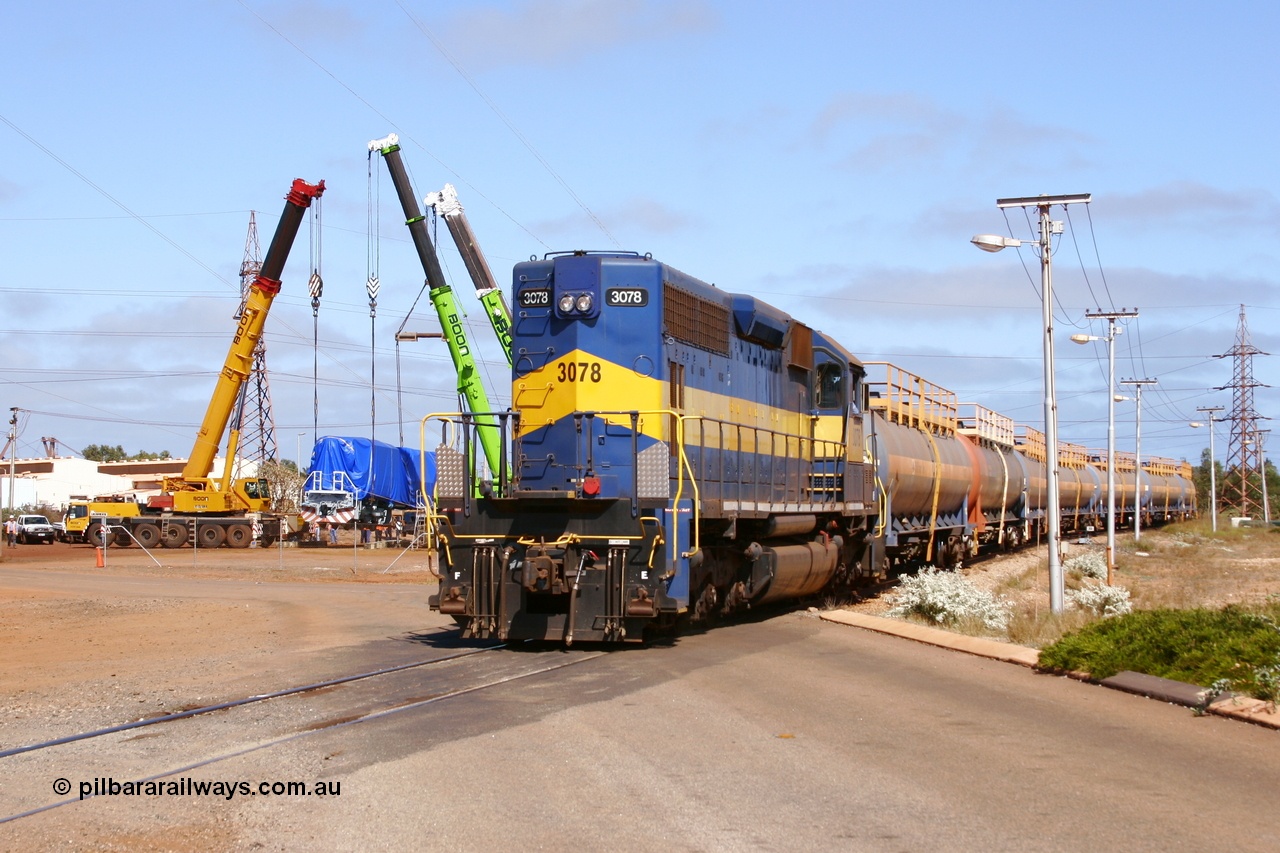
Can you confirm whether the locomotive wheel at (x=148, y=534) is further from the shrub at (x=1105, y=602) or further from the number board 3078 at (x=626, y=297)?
the number board 3078 at (x=626, y=297)

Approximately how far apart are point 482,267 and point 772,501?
2061cm

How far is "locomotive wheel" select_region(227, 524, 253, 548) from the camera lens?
4750 centimetres

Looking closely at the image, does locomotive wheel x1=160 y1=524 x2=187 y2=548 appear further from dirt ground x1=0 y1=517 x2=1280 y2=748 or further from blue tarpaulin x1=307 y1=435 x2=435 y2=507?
blue tarpaulin x1=307 y1=435 x2=435 y2=507

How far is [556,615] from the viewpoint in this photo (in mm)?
13680

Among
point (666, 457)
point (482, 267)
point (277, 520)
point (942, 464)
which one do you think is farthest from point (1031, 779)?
point (277, 520)

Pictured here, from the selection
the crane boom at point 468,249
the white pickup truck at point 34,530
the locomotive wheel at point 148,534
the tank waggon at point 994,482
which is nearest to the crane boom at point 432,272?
the crane boom at point 468,249

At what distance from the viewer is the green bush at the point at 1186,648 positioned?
1052cm

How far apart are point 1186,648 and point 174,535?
42984mm

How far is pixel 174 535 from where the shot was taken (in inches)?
1874

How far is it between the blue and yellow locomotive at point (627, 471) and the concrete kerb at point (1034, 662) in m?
1.38

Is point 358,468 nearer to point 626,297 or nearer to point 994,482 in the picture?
point 994,482

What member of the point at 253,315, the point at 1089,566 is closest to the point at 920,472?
the point at 1089,566

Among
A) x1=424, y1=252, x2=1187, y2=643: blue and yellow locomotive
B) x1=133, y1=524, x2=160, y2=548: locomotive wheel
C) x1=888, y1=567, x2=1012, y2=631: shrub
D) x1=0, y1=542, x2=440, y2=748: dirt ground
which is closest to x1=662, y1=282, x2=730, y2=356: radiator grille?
x1=424, y1=252, x2=1187, y2=643: blue and yellow locomotive

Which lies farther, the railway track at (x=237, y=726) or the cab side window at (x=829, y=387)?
the cab side window at (x=829, y=387)
